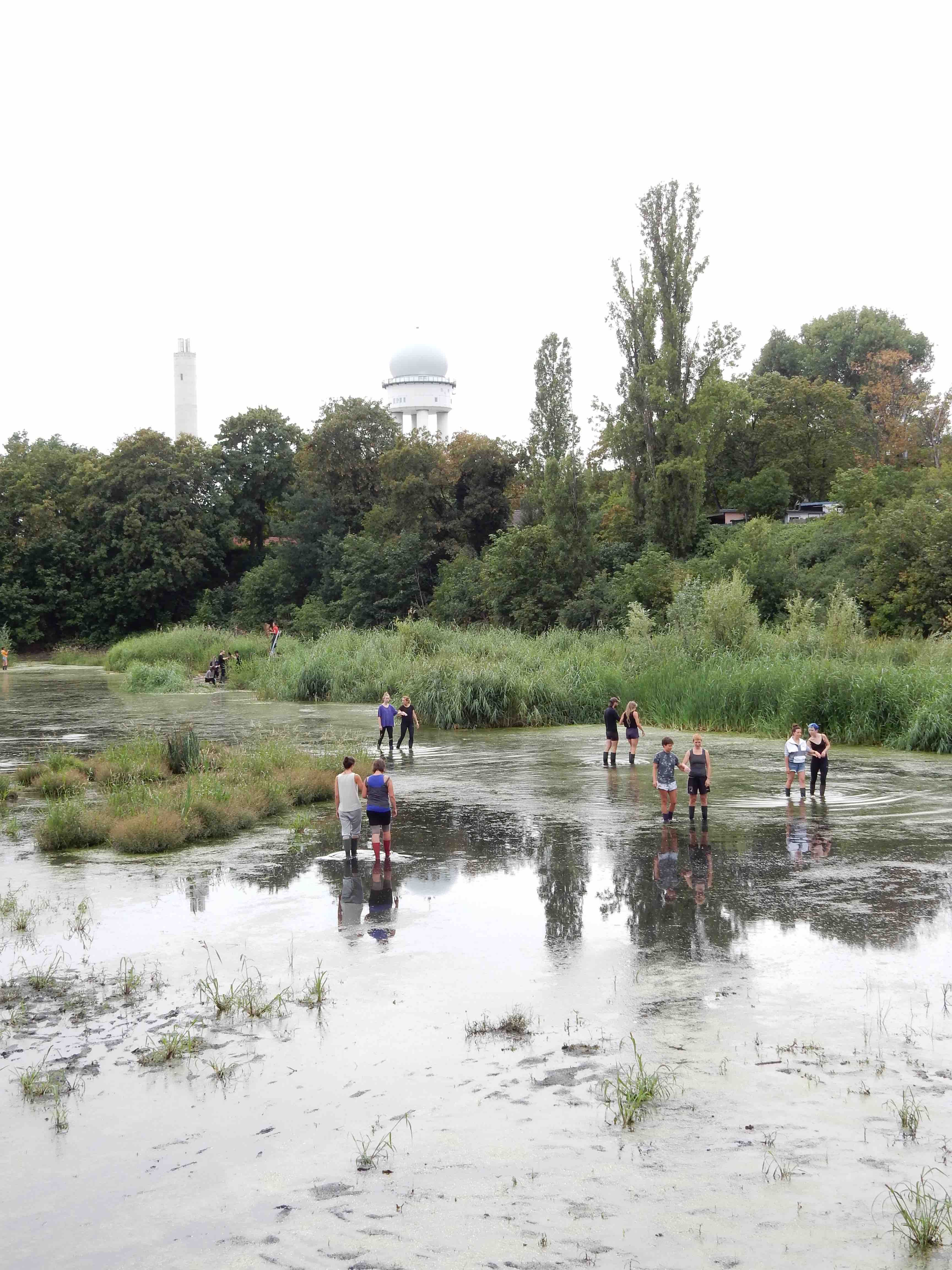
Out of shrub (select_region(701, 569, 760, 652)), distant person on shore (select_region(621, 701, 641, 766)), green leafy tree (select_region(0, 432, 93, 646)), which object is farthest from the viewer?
green leafy tree (select_region(0, 432, 93, 646))

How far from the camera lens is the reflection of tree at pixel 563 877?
11602 mm

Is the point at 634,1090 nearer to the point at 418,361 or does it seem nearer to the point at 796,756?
the point at 796,756

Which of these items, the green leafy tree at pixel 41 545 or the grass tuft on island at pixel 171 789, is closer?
the grass tuft on island at pixel 171 789

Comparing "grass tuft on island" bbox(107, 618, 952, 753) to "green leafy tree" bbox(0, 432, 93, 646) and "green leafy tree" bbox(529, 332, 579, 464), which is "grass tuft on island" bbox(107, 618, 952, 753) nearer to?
"green leafy tree" bbox(529, 332, 579, 464)

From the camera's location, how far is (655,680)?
31.3m

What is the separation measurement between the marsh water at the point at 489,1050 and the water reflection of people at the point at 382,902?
2.8 inches

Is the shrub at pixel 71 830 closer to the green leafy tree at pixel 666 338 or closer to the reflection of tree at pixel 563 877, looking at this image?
the reflection of tree at pixel 563 877

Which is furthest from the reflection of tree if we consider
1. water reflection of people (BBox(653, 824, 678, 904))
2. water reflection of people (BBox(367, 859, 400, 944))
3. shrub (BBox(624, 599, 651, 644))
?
shrub (BBox(624, 599, 651, 644))

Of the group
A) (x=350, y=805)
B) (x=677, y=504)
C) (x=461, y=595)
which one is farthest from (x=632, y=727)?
(x=461, y=595)

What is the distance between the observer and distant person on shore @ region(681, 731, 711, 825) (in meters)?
16.4

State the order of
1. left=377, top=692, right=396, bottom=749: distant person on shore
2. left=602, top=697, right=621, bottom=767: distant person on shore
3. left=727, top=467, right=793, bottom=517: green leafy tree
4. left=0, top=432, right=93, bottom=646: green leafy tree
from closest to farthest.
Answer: left=602, top=697, right=621, bottom=767: distant person on shore, left=377, top=692, right=396, bottom=749: distant person on shore, left=727, top=467, right=793, bottom=517: green leafy tree, left=0, top=432, right=93, bottom=646: green leafy tree

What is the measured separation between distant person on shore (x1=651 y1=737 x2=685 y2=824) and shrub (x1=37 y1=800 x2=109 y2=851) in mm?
7753

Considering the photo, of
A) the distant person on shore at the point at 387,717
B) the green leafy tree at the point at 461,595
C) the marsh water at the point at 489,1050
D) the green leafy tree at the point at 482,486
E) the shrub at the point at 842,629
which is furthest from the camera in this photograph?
the green leafy tree at the point at 482,486

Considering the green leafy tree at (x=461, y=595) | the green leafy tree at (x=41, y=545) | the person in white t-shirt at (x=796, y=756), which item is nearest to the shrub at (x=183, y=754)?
the person in white t-shirt at (x=796, y=756)
